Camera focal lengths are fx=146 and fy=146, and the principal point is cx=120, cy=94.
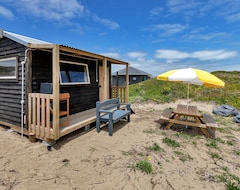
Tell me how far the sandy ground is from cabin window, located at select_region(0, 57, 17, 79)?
66.6 inches

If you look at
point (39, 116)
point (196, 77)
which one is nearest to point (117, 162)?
point (39, 116)

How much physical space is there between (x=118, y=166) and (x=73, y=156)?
3.36 ft

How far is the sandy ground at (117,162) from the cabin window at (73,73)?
2.09m

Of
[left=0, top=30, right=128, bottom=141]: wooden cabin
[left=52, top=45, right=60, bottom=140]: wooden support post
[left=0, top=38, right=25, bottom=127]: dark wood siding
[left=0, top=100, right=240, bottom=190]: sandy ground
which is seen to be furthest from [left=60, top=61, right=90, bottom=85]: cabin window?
[left=0, top=100, right=240, bottom=190]: sandy ground

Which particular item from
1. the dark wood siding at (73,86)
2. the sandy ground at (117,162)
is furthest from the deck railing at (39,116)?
the dark wood siding at (73,86)

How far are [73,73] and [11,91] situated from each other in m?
2.07

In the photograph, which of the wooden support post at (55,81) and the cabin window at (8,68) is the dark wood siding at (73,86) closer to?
the cabin window at (8,68)

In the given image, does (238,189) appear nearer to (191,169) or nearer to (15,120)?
(191,169)

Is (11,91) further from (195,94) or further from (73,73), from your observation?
(195,94)

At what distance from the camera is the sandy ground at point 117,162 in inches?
90.4

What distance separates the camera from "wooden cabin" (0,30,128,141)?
3.35m

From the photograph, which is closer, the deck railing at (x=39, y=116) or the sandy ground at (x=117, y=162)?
the sandy ground at (x=117, y=162)

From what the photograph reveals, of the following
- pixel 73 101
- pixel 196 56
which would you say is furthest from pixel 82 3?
pixel 196 56

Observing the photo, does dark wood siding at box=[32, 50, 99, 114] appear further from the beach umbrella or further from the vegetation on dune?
the vegetation on dune
